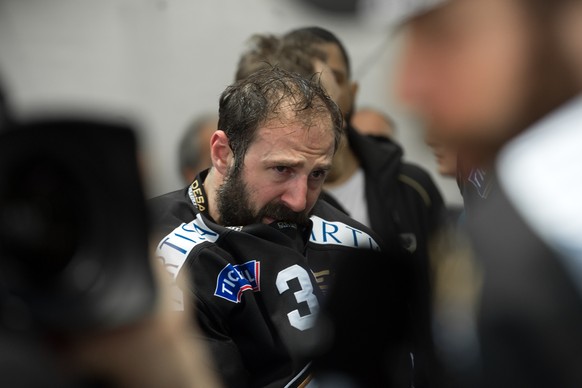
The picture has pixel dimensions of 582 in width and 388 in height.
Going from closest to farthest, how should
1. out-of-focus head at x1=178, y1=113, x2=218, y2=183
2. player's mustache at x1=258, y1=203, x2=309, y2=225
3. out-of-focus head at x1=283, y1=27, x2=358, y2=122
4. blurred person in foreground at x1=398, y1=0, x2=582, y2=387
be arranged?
blurred person in foreground at x1=398, y1=0, x2=582, y2=387
player's mustache at x1=258, y1=203, x2=309, y2=225
out-of-focus head at x1=283, y1=27, x2=358, y2=122
out-of-focus head at x1=178, y1=113, x2=218, y2=183

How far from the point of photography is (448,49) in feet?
3.12

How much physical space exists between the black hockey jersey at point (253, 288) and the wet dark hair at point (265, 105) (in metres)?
0.18

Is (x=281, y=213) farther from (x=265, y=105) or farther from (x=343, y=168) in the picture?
(x=343, y=168)

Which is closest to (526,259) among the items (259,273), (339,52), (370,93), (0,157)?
(0,157)

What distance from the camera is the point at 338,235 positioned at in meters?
1.84

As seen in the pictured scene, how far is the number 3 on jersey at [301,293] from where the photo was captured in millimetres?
1579

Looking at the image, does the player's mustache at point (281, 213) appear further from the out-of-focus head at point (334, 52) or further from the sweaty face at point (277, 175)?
the out-of-focus head at point (334, 52)

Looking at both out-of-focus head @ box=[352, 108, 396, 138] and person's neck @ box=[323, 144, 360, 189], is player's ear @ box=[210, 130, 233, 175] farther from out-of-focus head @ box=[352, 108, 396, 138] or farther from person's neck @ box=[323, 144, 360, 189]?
out-of-focus head @ box=[352, 108, 396, 138]

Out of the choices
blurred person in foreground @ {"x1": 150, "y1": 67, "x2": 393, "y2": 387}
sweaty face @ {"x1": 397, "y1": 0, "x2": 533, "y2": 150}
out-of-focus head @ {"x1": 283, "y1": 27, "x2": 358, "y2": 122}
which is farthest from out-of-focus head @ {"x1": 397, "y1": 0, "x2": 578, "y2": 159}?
out-of-focus head @ {"x1": 283, "y1": 27, "x2": 358, "y2": 122}

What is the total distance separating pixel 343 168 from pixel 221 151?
32.5 inches

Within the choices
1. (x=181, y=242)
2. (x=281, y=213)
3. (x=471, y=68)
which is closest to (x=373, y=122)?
(x=281, y=213)

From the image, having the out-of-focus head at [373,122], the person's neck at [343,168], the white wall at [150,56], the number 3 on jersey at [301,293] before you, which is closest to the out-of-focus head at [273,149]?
the number 3 on jersey at [301,293]

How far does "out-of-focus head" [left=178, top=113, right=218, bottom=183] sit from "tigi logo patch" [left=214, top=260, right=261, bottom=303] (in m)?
1.15

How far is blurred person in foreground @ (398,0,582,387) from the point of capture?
0.85m
